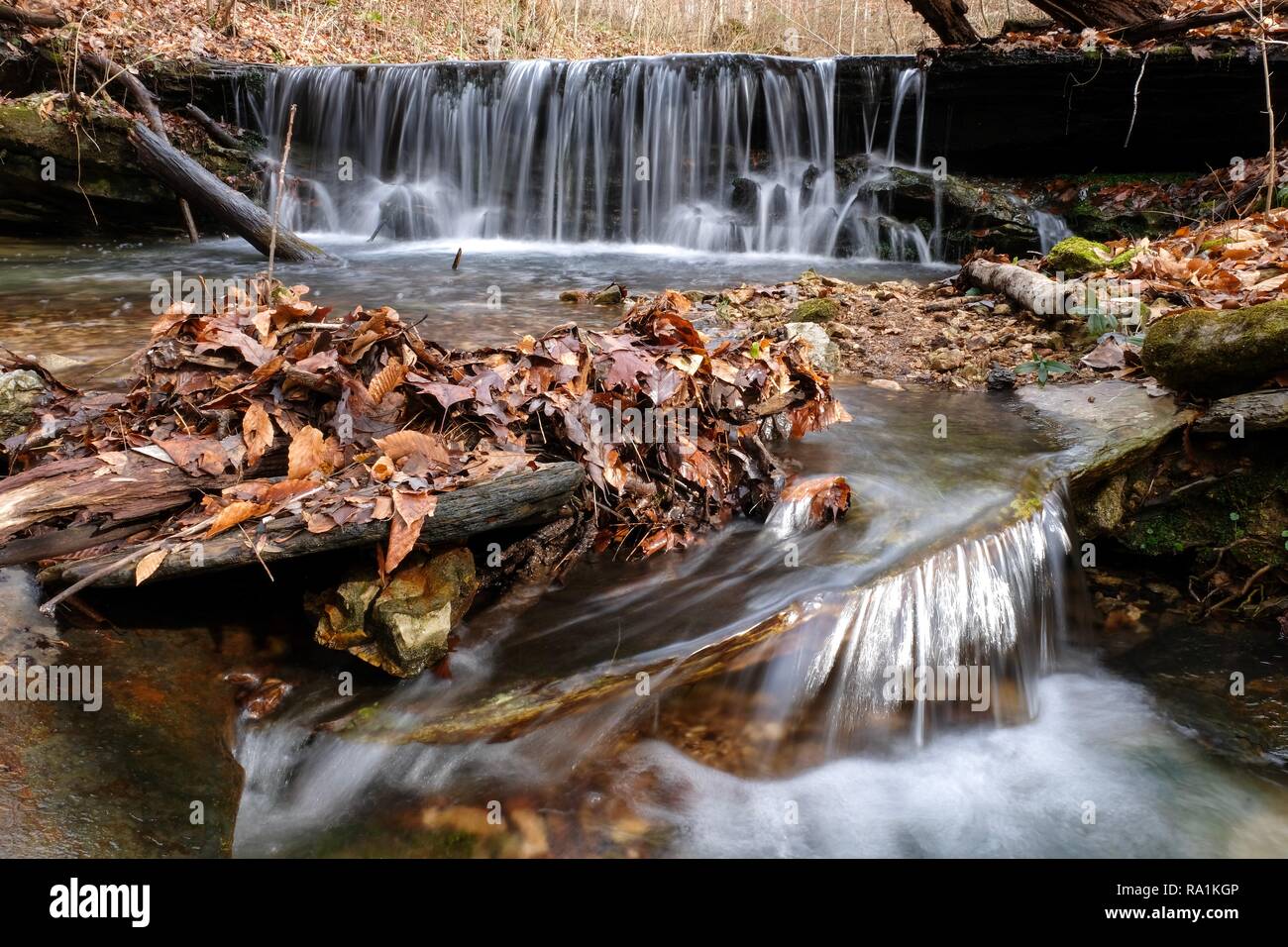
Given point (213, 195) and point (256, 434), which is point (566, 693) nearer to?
point (256, 434)

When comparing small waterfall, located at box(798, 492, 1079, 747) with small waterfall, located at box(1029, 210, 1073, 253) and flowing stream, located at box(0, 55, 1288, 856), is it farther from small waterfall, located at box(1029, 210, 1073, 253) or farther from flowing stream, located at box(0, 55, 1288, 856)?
small waterfall, located at box(1029, 210, 1073, 253)

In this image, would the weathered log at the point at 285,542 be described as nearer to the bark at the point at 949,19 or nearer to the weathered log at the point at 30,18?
the bark at the point at 949,19

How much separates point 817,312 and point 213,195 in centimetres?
682

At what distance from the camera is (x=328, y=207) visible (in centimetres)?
1268

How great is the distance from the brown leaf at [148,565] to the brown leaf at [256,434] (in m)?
0.48

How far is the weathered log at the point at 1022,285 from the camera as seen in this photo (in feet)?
19.2

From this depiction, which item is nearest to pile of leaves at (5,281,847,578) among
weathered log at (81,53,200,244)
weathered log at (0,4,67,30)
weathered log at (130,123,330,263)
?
weathered log at (130,123,330,263)

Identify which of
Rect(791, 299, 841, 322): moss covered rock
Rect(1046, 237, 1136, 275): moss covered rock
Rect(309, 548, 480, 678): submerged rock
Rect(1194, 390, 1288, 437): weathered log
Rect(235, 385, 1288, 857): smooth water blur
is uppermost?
Rect(1046, 237, 1136, 275): moss covered rock

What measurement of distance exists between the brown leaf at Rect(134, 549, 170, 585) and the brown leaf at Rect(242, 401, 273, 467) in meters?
0.48

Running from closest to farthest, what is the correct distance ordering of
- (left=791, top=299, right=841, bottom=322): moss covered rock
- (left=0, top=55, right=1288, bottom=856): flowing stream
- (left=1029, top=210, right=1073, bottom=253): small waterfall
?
(left=0, top=55, right=1288, bottom=856): flowing stream < (left=791, top=299, right=841, bottom=322): moss covered rock < (left=1029, top=210, right=1073, bottom=253): small waterfall

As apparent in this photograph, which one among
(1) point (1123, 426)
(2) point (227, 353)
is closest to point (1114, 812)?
(1) point (1123, 426)

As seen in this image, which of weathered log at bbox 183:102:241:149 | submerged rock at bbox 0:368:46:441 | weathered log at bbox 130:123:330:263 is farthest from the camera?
weathered log at bbox 183:102:241:149

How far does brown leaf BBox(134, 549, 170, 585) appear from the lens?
252 centimetres

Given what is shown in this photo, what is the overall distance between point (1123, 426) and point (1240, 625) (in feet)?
3.64
